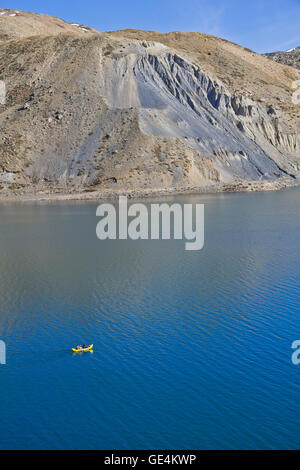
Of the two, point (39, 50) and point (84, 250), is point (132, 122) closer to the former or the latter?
point (39, 50)

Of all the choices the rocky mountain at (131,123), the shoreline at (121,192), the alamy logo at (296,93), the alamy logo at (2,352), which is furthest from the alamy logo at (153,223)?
the alamy logo at (296,93)

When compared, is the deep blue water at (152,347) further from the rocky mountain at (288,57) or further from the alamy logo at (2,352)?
the rocky mountain at (288,57)

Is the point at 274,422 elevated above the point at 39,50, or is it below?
below

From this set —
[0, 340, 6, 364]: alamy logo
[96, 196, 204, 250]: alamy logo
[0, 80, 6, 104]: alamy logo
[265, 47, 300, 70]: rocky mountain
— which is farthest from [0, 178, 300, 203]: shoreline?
[265, 47, 300, 70]: rocky mountain

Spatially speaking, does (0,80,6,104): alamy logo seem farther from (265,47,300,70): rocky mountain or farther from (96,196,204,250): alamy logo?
(265,47,300,70): rocky mountain

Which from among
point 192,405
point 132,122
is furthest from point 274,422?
point 132,122

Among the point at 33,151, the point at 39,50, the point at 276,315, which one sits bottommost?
the point at 276,315

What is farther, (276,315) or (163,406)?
(276,315)
